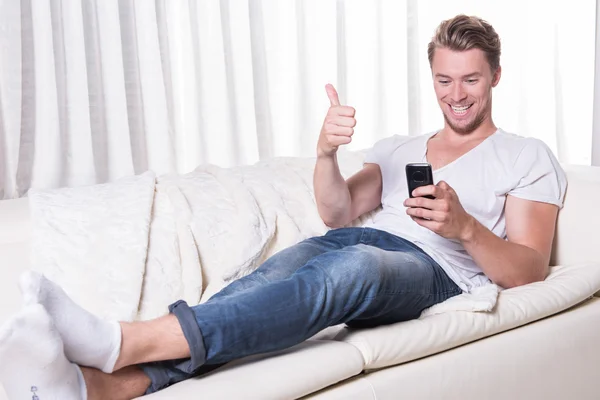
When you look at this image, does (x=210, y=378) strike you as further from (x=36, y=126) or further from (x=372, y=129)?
(x=372, y=129)

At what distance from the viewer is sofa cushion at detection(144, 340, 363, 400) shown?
4.03 feet

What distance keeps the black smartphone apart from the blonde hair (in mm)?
406

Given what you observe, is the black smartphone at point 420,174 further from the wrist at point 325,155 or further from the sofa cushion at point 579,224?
the sofa cushion at point 579,224

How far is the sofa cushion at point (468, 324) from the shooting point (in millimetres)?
1438

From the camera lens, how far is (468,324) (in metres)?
1.53

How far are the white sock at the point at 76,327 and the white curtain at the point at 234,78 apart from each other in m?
1.87

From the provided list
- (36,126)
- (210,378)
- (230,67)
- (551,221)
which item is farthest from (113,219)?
(230,67)

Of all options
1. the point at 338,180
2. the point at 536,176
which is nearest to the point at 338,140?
the point at 338,180

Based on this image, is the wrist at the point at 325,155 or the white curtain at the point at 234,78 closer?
the wrist at the point at 325,155

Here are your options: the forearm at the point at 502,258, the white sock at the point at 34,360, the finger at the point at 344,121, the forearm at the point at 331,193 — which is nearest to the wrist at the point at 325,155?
the forearm at the point at 331,193

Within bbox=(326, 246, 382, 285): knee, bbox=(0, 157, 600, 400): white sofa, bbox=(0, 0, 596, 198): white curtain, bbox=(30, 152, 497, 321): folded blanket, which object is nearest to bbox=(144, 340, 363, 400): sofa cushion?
bbox=(0, 157, 600, 400): white sofa

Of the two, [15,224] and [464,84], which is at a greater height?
[464,84]

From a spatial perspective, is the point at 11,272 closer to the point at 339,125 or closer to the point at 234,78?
the point at 339,125

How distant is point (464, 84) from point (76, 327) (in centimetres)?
107
